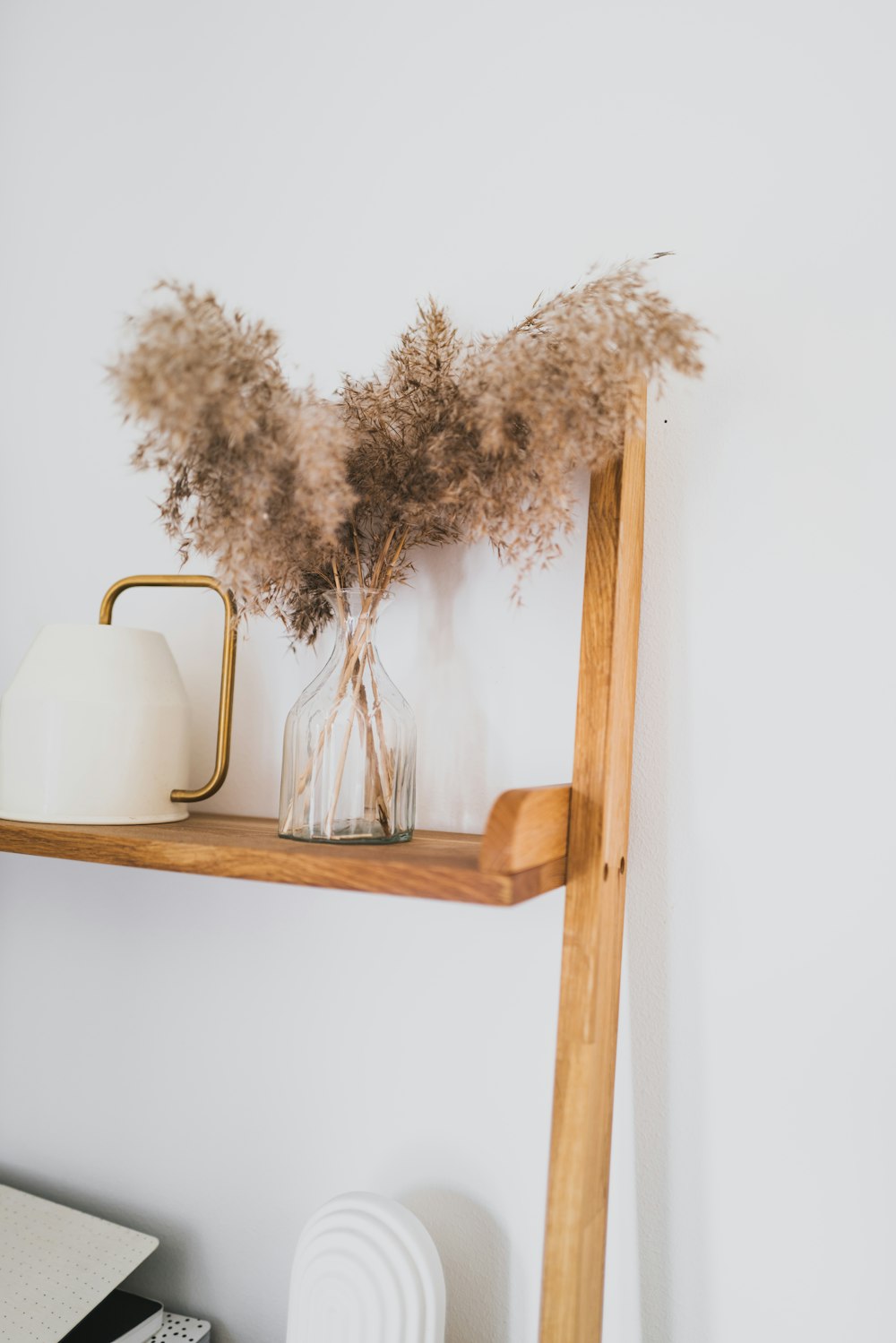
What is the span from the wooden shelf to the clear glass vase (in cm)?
3

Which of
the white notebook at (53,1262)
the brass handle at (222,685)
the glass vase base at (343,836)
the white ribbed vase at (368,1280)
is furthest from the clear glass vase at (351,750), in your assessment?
the white notebook at (53,1262)

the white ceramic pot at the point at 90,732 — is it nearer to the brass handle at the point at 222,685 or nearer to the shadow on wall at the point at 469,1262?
the brass handle at the point at 222,685

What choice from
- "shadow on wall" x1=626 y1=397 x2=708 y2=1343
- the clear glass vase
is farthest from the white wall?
the clear glass vase

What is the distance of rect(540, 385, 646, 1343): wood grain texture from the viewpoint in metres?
0.60

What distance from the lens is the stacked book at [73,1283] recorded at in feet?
2.50

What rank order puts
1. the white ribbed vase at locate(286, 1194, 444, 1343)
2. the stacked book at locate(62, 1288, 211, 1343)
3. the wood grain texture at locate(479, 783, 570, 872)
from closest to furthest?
1. the wood grain texture at locate(479, 783, 570, 872)
2. the white ribbed vase at locate(286, 1194, 444, 1343)
3. the stacked book at locate(62, 1288, 211, 1343)

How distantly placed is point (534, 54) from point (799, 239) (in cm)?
33

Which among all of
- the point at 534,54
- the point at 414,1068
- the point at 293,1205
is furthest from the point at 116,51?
the point at 293,1205

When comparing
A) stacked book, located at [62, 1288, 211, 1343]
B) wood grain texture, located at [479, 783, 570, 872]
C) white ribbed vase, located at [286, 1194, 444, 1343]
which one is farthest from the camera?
stacked book, located at [62, 1288, 211, 1343]

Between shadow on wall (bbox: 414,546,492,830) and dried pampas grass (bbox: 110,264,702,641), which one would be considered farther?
shadow on wall (bbox: 414,546,492,830)

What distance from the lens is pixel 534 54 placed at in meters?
0.84

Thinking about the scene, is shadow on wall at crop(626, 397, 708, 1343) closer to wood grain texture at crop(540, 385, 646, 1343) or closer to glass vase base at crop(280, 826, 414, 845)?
wood grain texture at crop(540, 385, 646, 1343)

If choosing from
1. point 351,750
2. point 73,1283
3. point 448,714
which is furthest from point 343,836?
point 73,1283

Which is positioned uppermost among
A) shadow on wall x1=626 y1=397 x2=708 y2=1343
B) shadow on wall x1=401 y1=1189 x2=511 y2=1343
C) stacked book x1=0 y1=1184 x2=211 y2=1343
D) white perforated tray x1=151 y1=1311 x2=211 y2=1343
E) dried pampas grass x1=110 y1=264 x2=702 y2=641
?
dried pampas grass x1=110 y1=264 x2=702 y2=641
